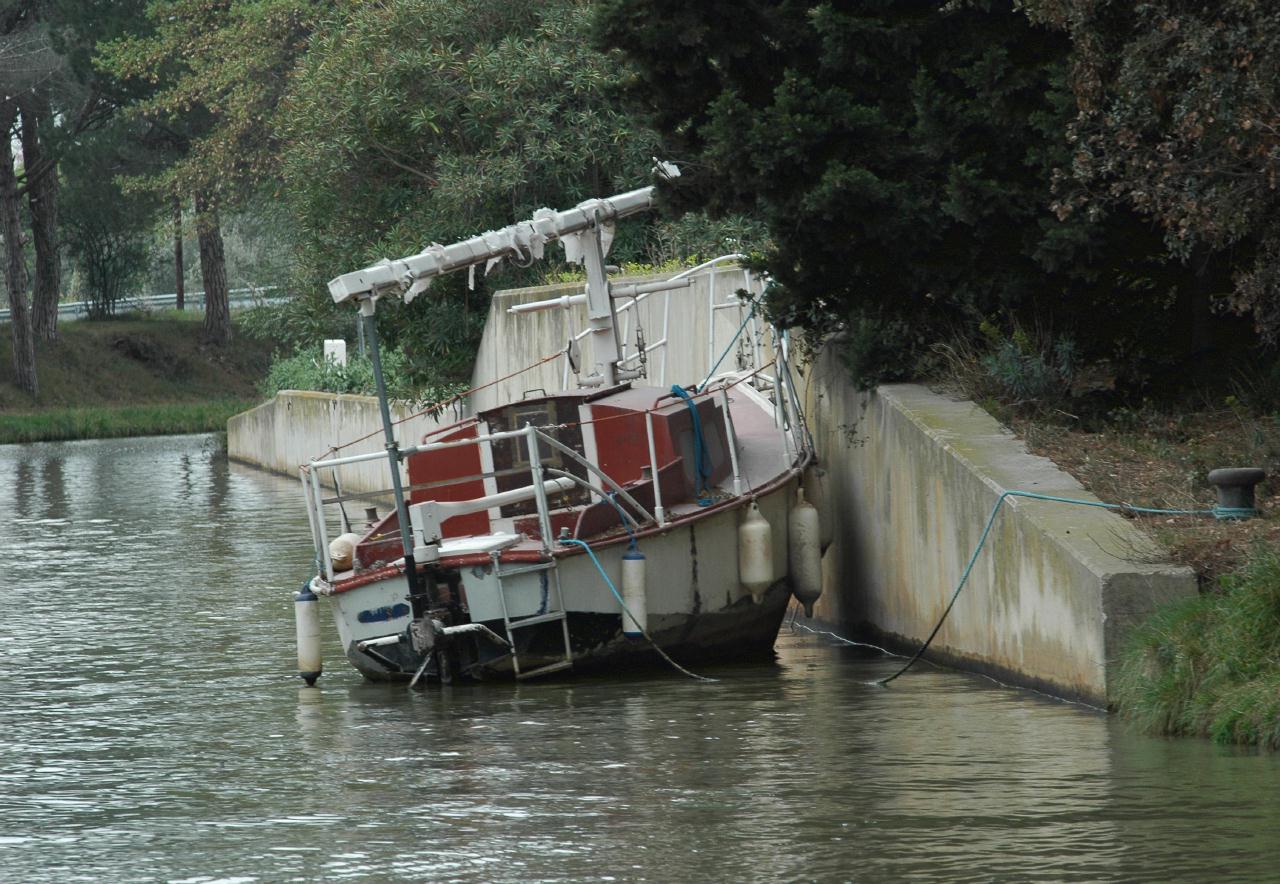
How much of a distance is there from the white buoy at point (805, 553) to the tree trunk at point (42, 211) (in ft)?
156

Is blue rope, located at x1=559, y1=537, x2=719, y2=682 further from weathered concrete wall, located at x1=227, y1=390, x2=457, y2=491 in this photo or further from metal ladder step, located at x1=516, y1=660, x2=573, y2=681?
weathered concrete wall, located at x1=227, y1=390, x2=457, y2=491

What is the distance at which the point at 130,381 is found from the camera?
6244 centimetres

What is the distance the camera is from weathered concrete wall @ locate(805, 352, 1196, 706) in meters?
11.3

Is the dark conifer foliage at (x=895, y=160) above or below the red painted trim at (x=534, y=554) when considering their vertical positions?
above

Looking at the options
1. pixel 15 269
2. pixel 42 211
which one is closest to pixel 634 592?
pixel 15 269

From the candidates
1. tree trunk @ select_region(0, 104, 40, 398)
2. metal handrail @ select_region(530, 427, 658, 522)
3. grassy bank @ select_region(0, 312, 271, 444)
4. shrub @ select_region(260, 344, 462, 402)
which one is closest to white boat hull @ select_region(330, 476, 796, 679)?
metal handrail @ select_region(530, 427, 658, 522)

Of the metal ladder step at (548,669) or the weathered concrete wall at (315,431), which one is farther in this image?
the weathered concrete wall at (315,431)

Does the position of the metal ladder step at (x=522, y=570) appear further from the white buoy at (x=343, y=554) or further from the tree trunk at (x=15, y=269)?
the tree trunk at (x=15, y=269)

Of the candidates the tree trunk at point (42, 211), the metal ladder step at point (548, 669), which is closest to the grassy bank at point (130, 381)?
the tree trunk at point (42, 211)

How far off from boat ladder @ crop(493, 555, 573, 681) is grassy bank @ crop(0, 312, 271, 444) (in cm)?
4075

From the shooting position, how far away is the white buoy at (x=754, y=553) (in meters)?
14.6

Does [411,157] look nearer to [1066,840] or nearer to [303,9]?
[303,9]

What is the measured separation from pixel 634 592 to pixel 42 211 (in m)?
51.7

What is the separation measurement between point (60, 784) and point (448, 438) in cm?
590
